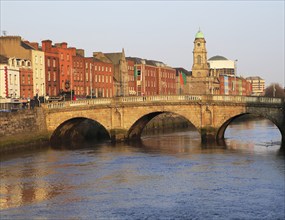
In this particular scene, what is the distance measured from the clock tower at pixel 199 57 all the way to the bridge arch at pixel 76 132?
71.8 meters

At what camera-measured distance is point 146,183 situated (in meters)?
38.3

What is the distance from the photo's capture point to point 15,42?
78250mm

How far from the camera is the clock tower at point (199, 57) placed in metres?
142

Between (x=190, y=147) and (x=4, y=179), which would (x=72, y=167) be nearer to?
(x=4, y=179)

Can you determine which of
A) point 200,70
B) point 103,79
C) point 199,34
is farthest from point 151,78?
point 200,70

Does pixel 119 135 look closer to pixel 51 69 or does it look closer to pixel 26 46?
pixel 26 46

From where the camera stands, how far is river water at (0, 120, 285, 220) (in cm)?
3106

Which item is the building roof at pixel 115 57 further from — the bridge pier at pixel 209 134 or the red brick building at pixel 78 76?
the bridge pier at pixel 209 134

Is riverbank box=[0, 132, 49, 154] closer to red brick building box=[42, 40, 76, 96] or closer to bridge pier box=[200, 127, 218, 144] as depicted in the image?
bridge pier box=[200, 127, 218, 144]

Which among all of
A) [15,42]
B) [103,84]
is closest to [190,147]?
[15,42]

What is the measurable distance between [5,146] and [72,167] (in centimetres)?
1253

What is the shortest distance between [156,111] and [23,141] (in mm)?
14403

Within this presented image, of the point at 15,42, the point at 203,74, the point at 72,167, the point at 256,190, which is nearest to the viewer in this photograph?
the point at 256,190

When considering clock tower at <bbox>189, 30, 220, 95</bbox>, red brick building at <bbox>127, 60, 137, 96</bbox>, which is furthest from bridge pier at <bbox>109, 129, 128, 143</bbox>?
clock tower at <bbox>189, 30, 220, 95</bbox>
